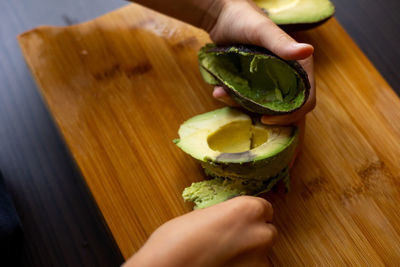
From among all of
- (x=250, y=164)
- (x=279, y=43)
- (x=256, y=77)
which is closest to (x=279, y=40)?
(x=279, y=43)

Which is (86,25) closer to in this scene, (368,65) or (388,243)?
(368,65)

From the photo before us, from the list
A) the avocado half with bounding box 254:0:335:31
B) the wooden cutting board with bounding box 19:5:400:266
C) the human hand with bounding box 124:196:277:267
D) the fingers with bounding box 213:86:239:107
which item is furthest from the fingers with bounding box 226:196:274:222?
the avocado half with bounding box 254:0:335:31

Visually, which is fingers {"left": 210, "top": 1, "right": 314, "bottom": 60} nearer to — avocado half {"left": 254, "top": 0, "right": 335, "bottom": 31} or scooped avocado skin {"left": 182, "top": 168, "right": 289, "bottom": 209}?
avocado half {"left": 254, "top": 0, "right": 335, "bottom": 31}

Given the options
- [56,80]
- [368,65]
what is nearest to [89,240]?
[56,80]

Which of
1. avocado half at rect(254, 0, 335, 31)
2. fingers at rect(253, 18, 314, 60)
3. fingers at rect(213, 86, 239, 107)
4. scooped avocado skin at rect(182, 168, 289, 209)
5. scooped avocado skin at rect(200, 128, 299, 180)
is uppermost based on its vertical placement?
fingers at rect(253, 18, 314, 60)

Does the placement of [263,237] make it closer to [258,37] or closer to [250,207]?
[250,207]

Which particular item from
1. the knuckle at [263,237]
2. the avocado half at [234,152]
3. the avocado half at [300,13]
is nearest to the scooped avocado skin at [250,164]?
the avocado half at [234,152]
